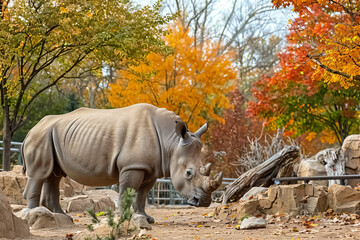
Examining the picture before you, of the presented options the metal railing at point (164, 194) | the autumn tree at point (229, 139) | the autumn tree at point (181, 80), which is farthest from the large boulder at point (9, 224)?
the autumn tree at point (229, 139)

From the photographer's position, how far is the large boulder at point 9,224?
5.88m

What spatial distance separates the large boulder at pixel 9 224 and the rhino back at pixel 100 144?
1690 mm

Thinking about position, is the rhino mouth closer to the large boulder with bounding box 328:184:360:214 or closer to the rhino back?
the rhino back

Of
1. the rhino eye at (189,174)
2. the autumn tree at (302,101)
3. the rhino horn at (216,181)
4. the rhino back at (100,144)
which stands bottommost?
the rhino horn at (216,181)

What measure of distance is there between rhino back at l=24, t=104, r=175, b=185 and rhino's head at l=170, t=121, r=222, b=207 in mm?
377

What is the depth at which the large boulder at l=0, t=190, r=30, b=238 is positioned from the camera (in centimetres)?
588

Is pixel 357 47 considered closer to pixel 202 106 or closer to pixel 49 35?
A: pixel 49 35

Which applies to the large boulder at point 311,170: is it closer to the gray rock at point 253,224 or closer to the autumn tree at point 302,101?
the autumn tree at point 302,101

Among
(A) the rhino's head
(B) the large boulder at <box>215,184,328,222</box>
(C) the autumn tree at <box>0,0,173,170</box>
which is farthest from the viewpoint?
(C) the autumn tree at <box>0,0,173,170</box>

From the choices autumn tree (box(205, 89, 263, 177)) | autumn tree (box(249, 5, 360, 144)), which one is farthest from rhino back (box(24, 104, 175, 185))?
autumn tree (box(205, 89, 263, 177))

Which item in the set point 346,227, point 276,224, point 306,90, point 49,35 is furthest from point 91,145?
point 306,90

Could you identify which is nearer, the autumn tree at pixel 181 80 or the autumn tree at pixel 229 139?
the autumn tree at pixel 181 80

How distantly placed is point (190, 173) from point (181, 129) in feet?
2.17

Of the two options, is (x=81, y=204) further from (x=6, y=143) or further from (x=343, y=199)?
(x=343, y=199)
